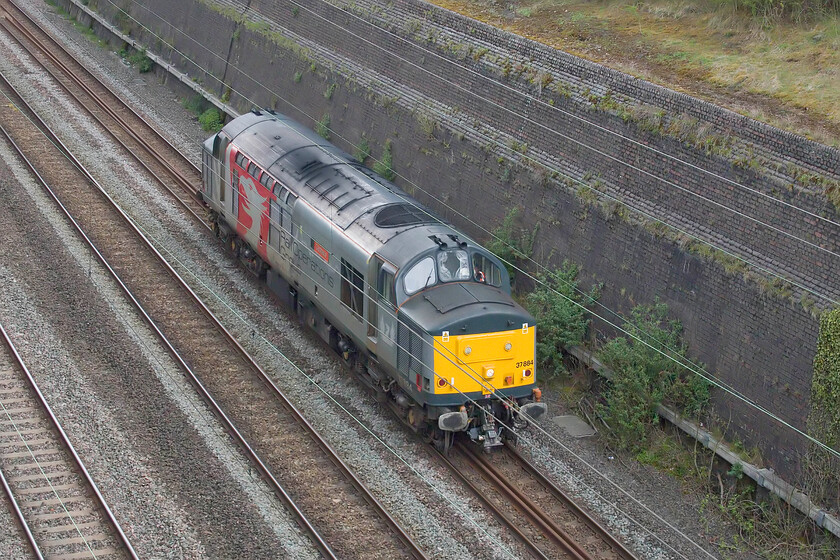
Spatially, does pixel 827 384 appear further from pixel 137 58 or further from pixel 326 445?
pixel 137 58

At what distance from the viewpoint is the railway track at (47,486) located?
43.2 ft

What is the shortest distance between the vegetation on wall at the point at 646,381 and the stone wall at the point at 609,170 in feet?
1.12

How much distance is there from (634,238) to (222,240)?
956cm

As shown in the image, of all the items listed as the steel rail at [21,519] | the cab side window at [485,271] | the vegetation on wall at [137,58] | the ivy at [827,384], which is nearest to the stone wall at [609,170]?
the ivy at [827,384]

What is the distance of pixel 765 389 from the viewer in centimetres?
1544

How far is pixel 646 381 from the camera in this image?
53.7ft

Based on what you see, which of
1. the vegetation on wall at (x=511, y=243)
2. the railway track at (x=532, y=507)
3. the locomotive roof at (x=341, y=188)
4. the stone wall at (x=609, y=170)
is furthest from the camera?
the vegetation on wall at (x=511, y=243)

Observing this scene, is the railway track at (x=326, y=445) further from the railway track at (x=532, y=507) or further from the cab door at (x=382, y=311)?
the cab door at (x=382, y=311)

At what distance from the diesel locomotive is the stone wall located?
3033 millimetres

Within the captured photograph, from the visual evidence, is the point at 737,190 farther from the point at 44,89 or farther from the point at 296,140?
the point at 44,89

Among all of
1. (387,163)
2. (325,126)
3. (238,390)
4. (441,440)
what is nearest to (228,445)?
(238,390)

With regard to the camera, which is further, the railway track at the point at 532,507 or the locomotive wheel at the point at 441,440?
the locomotive wheel at the point at 441,440

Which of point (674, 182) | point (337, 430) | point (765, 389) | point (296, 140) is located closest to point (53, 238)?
point (296, 140)

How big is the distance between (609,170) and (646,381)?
4235mm
